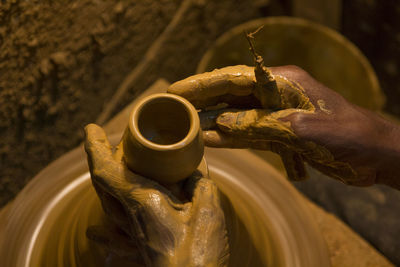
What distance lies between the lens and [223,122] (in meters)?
1.56

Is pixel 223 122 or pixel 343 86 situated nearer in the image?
pixel 223 122

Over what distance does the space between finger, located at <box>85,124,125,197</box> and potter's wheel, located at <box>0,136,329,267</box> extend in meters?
0.26

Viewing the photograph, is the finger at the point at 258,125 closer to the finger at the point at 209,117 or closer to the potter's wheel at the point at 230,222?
the finger at the point at 209,117

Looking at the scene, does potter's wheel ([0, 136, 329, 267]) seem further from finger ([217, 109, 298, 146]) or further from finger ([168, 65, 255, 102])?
finger ([168, 65, 255, 102])

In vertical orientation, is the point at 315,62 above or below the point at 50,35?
below

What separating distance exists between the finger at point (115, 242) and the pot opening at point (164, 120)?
33 cm

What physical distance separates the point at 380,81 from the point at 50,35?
2448 millimetres

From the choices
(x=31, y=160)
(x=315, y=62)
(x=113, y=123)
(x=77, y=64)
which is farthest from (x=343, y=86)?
(x=31, y=160)

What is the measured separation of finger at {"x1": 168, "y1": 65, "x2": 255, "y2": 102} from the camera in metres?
1.50

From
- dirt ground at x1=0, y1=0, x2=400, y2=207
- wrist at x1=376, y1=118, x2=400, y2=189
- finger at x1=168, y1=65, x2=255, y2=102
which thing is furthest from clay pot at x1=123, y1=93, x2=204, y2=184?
dirt ground at x1=0, y1=0, x2=400, y2=207

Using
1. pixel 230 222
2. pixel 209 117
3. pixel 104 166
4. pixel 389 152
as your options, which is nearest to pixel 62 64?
pixel 209 117

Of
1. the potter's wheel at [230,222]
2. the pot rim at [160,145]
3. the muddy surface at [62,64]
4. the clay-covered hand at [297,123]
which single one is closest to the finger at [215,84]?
the clay-covered hand at [297,123]

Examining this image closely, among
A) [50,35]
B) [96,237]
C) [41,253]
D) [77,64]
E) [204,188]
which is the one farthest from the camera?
[77,64]

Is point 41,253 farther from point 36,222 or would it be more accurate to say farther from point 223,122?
point 223,122
